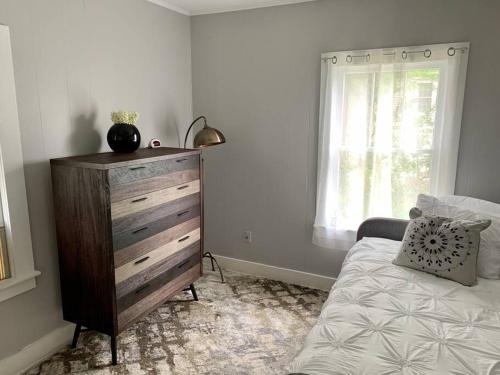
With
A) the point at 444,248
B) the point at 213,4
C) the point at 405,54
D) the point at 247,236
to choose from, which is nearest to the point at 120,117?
the point at 213,4

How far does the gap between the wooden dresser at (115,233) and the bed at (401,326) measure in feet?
3.92

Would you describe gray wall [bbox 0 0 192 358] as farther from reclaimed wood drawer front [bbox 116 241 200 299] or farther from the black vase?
reclaimed wood drawer front [bbox 116 241 200 299]

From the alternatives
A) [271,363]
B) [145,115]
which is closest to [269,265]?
[271,363]

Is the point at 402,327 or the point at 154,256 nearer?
the point at 402,327

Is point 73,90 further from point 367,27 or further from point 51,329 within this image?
point 367,27

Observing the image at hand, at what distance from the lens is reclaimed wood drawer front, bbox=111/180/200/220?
6.74 ft

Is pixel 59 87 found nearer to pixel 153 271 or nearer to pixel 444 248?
pixel 153 271

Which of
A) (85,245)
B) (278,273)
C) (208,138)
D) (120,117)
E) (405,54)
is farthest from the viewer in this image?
(278,273)

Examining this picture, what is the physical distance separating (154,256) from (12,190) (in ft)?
2.94

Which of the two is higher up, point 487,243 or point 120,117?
point 120,117

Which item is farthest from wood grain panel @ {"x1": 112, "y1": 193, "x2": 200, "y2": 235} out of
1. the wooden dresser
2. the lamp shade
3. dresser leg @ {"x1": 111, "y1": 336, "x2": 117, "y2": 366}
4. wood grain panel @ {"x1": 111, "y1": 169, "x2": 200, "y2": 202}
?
dresser leg @ {"x1": 111, "y1": 336, "x2": 117, "y2": 366}

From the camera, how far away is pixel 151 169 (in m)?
2.26

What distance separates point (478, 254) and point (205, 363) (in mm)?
1694

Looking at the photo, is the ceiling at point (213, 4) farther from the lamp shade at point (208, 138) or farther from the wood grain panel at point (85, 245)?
the wood grain panel at point (85, 245)
